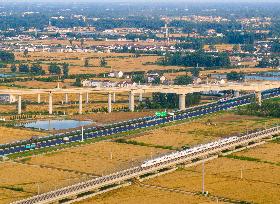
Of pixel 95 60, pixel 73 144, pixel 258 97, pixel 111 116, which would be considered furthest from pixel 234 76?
pixel 73 144

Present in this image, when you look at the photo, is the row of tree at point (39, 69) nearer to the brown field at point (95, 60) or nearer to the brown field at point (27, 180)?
the brown field at point (95, 60)

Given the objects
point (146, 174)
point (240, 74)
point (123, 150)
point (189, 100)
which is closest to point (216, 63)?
point (240, 74)

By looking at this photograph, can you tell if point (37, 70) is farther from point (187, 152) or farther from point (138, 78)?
point (187, 152)

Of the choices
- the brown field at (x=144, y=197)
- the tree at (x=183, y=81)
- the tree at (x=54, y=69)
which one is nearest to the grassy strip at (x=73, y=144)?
the brown field at (x=144, y=197)

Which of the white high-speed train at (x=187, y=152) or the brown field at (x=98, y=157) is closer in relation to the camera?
the white high-speed train at (x=187, y=152)

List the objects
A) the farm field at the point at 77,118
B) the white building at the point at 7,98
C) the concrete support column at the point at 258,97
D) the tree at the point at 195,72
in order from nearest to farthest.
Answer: the farm field at the point at 77,118
the concrete support column at the point at 258,97
the white building at the point at 7,98
the tree at the point at 195,72

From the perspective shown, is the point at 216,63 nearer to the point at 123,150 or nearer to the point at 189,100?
the point at 189,100
